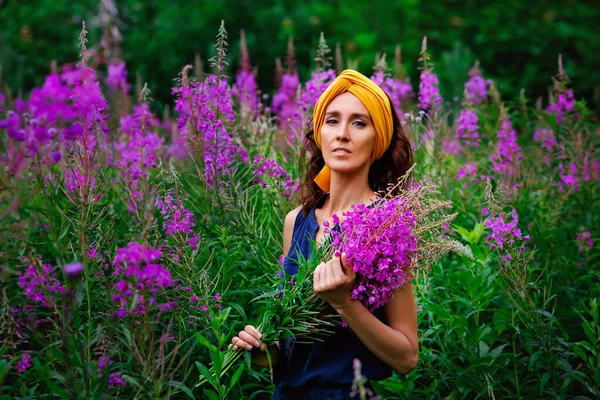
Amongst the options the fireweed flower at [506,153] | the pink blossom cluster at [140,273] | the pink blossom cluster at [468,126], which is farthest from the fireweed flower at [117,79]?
the pink blossom cluster at [140,273]

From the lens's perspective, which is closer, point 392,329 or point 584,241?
point 392,329

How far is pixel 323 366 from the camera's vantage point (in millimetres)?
2551

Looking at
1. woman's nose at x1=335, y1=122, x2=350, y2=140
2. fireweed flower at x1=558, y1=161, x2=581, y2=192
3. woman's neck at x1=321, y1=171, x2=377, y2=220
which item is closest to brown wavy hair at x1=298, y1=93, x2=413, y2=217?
woman's neck at x1=321, y1=171, x2=377, y2=220

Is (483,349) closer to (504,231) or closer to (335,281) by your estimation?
(504,231)

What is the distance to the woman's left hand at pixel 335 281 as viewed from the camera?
89.3 inches

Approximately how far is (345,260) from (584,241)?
245 centimetres

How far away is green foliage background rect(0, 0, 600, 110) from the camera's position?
536 inches

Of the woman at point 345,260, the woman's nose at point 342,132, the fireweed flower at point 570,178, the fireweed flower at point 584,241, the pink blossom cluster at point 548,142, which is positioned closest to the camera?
the woman at point 345,260

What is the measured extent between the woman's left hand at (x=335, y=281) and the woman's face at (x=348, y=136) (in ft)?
1.60

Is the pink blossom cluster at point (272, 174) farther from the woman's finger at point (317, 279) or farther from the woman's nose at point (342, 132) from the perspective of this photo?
the woman's finger at point (317, 279)

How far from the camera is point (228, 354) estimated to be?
2.59 m

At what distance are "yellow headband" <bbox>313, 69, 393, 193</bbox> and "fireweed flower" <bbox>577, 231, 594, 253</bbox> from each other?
1963mm

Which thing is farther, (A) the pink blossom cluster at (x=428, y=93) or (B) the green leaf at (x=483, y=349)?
(A) the pink blossom cluster at (x=428, y=93)

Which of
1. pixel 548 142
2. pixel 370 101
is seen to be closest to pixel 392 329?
pixel 370 101
